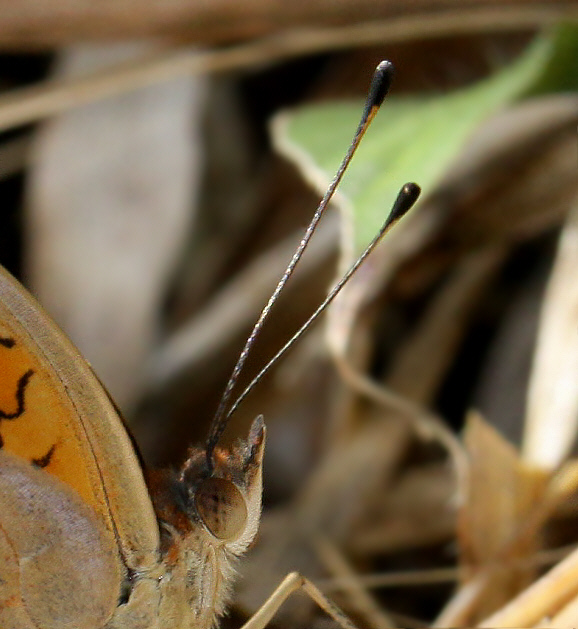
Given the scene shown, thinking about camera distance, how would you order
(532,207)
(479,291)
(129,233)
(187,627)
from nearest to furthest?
1. (187,627)
2. (532,207)
3. (479,291)
4. (129,233)

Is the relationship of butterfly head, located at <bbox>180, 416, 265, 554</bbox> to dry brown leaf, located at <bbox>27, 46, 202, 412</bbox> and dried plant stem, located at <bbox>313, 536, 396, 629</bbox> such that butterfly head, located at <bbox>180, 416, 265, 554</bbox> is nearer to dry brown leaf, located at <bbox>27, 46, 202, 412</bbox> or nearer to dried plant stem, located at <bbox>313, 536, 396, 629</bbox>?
dried plant stem, located at <bbox>313, 536, 396, 629</bbox>

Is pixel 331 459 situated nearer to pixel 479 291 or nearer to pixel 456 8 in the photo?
pixel 479 291

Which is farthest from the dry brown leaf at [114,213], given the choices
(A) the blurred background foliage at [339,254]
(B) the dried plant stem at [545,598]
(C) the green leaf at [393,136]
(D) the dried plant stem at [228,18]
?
(B) the dried plant stem at [545,598]

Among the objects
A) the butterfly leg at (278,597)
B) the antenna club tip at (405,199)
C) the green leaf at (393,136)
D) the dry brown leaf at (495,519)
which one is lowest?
the dry brown leaf at (495,519)

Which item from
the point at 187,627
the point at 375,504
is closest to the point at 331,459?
the point at 375,504

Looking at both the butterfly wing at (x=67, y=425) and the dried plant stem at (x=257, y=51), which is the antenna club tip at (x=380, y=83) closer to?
the butterfly wing at (x=67, y=425)

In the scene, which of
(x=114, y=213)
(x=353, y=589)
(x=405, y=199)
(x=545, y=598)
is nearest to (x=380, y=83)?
(x=405, y=199)

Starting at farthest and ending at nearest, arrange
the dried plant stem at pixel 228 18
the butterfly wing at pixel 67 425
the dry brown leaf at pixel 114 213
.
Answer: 1. the dry brown leaf at pixel 114 213
2. the dried plant stem at pixel 228 18
3. the butterfly wing at pixel 67 425
